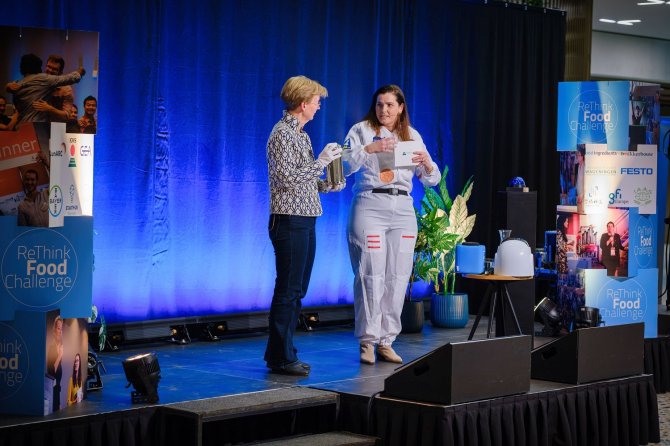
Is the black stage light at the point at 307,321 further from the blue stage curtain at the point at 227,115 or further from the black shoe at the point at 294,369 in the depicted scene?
the black shoe at the point at 294,369

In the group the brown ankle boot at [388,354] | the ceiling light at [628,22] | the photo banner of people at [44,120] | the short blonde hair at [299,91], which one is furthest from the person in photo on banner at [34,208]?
the ceiling light at [628,22]

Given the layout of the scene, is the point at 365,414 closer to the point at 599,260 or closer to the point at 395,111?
the point at 395,111

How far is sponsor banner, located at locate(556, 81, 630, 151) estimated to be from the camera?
6.54m

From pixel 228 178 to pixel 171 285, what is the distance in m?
0.82

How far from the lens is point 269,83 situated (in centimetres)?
707

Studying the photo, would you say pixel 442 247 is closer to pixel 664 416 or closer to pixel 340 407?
pixel 664 416

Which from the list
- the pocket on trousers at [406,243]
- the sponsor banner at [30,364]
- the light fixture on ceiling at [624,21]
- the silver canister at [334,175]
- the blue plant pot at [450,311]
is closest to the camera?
the sponsor banner at [30,364]

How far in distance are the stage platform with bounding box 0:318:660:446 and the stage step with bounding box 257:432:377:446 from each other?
78mm

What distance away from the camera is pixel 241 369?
5359 millimetres

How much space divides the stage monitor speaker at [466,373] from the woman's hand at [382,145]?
1.22m

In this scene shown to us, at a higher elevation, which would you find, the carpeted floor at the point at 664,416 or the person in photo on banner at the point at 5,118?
the person in photo on banner at the point at 5,118

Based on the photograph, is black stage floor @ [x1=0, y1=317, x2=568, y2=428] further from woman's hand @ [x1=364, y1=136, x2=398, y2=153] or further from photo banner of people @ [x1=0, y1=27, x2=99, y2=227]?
woman's hand @ [x1=364, y1=136, x2=398, y2=153]

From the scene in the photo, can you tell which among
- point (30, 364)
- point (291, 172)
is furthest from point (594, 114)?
point (30, 364)

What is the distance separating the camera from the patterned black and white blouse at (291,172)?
4.93 metres
